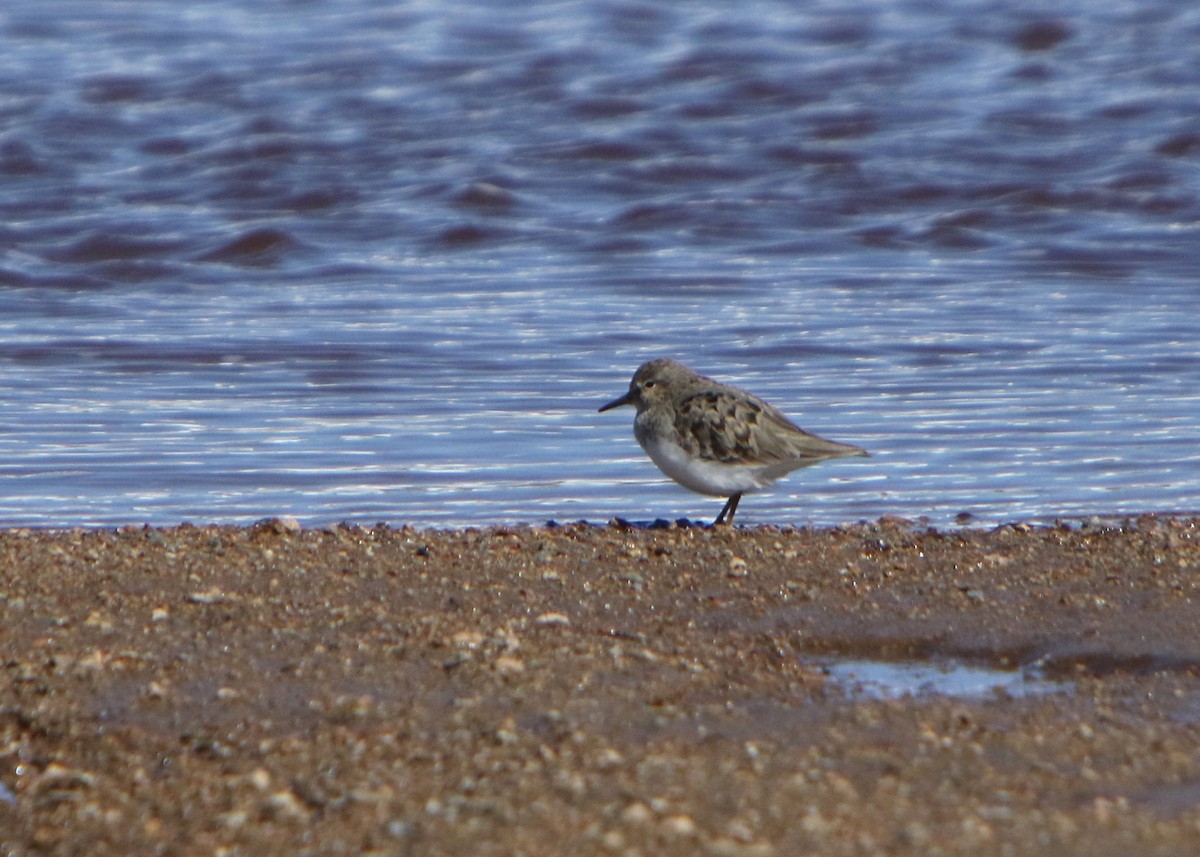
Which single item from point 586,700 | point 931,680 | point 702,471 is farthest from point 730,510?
point 586,700

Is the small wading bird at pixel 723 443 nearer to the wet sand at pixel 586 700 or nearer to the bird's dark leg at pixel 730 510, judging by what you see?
the bird's dark leg at pixel 730 510

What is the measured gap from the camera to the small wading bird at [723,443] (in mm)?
6891

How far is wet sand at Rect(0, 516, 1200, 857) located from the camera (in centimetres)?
363

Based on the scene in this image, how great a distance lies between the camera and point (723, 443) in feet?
22.7

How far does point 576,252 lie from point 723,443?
20.6 ft

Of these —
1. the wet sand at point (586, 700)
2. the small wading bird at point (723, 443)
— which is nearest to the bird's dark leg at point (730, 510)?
the small wading bird at point (723, 443)

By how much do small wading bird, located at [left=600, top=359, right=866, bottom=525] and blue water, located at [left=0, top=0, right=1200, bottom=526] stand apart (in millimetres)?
425

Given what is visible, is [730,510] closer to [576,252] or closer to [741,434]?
[741,434]

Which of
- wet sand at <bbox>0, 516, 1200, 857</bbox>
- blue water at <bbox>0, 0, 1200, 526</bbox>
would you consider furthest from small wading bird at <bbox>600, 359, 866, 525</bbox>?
wet sand at <bbox>0, 516, 1200, 857</bbox>

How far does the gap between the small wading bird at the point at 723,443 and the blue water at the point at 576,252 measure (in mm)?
425

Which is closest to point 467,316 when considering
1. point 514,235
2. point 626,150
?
point 514,235

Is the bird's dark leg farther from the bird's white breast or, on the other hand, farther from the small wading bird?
the bird's white breast

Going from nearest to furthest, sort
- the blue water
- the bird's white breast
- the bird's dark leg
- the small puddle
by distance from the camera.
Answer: the small puddle → the bird's white breast → the bird's dark leg → the blue water

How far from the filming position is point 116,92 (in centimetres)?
1736
